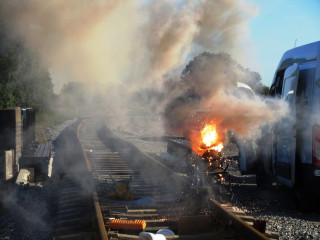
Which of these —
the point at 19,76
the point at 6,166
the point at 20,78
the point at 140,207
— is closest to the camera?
the point at 140,207

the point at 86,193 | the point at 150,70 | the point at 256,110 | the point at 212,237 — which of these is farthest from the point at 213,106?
the point at 150,70

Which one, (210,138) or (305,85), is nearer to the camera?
(305,85)

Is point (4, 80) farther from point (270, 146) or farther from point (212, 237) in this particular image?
point (212, 237)

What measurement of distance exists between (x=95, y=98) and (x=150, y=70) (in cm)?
3761

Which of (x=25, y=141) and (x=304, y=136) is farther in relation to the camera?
(x=25, y=141)

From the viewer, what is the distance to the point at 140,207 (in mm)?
6738

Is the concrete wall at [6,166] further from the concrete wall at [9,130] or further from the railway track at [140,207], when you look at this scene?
the railway track at [140,207]

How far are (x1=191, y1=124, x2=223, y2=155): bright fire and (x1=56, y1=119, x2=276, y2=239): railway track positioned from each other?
966mm

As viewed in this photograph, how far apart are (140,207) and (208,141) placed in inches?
113

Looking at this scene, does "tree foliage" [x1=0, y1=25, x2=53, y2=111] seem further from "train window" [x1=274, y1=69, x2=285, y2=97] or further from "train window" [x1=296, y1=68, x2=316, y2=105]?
"train window" [x1=296, y1=68, x2=316, y2=105]

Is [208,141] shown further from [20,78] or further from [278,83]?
[20,78]

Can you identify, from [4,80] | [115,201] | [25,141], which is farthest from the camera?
[4,80]

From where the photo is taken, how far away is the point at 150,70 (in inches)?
730

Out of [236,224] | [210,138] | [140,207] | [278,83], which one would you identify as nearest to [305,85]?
[278,83]
